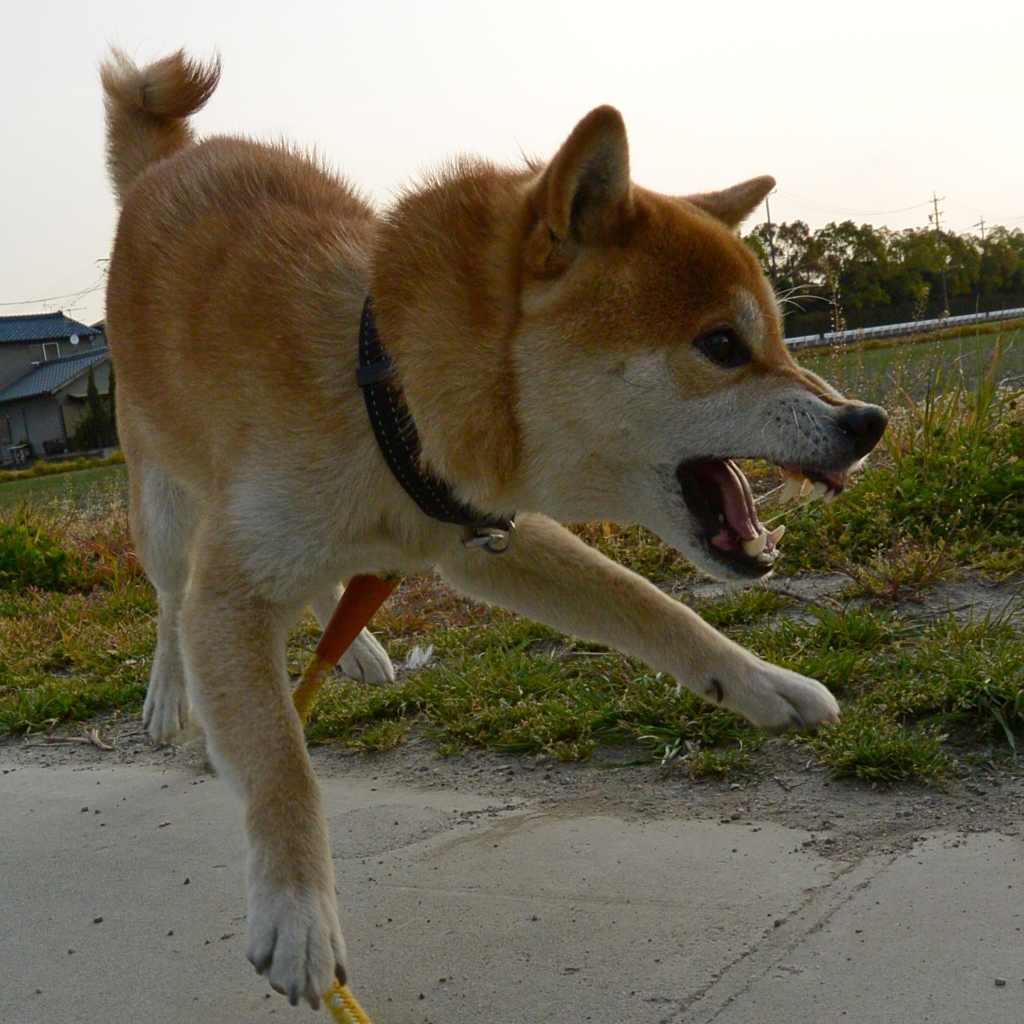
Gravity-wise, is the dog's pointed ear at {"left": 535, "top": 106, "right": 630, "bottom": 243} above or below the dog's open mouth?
above

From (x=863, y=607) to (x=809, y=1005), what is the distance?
2099 millimetres

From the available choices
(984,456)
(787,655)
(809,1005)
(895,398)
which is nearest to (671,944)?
(809,1005)

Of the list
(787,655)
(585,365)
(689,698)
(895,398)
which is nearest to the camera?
(585,365)

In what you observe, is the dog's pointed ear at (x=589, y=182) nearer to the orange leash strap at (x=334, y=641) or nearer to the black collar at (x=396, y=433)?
the black collar at (x=396, y=433)

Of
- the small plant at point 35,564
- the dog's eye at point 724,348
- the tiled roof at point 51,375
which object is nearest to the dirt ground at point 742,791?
the dog's eye at point 724,348

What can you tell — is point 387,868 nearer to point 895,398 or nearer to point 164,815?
point 164,815

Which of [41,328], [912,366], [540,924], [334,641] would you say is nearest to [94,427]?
[41,328]

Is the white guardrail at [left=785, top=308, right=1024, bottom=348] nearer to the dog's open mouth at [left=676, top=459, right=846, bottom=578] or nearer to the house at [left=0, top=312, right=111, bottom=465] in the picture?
the dog's open mouth at [left=676, top=459, right=846, bottom=578]

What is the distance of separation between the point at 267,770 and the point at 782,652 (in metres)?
1.78

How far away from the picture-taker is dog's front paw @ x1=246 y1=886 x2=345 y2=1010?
2.04 meters

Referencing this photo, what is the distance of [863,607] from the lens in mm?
3812

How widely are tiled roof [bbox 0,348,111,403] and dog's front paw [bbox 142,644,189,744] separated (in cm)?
4800

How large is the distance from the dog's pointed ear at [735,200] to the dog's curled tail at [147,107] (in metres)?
2.22

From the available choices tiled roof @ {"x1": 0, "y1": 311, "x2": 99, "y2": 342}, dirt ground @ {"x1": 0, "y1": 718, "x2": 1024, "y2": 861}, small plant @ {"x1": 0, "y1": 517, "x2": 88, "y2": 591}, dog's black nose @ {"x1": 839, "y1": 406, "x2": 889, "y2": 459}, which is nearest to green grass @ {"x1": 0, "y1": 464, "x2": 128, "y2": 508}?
small plant @ {"x1": 0, "y1": 517, "x2": 88, "y2": 591}
